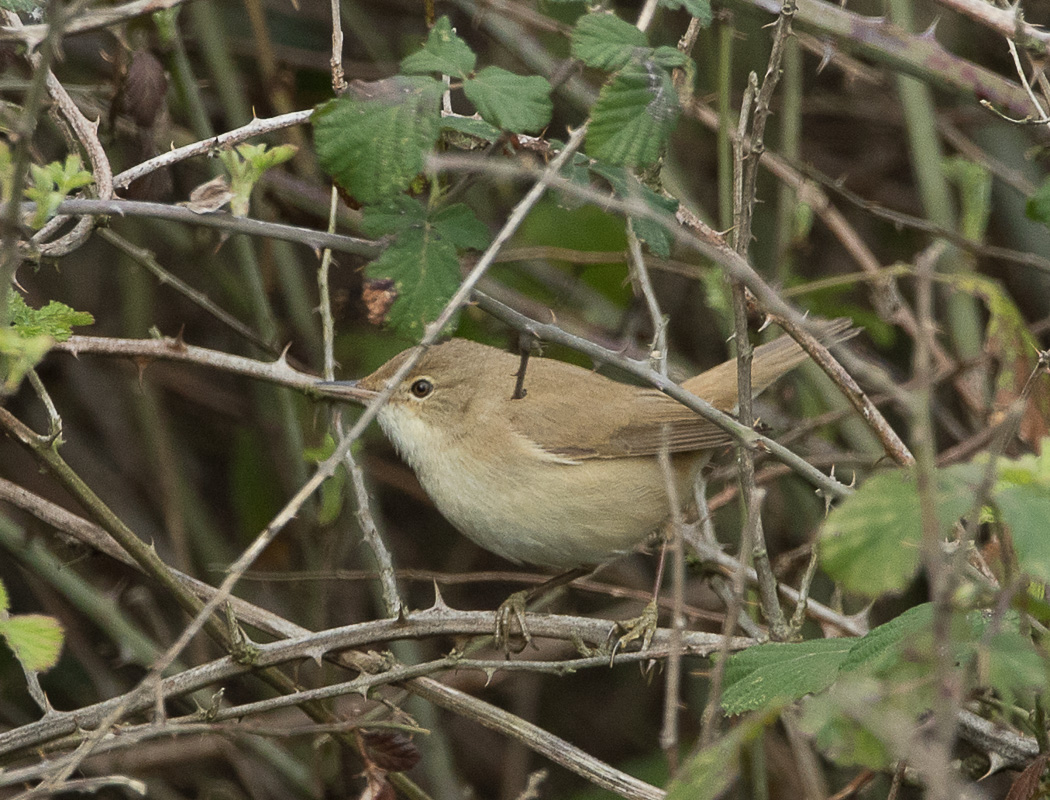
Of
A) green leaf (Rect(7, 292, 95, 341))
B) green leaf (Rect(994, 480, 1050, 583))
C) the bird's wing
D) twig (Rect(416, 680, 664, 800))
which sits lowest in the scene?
twig (Rect(416, 680, 664, 800))

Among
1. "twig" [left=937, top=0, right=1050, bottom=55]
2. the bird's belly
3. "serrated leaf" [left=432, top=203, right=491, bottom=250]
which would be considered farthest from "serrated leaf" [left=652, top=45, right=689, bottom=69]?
the bird's belly

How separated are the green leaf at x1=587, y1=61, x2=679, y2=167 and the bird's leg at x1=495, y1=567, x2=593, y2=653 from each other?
1241 mm

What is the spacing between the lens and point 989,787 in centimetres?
330

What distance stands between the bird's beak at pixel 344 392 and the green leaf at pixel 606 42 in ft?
3.82

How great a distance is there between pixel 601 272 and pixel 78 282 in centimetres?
225

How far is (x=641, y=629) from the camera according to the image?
9.48 feet

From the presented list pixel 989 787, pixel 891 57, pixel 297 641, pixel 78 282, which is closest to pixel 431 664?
pixel 297 641

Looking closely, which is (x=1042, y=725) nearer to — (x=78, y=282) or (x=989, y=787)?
(x=989, y=787)

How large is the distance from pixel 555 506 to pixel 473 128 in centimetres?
123

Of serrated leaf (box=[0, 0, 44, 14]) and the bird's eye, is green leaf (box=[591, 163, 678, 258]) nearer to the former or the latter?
serrated leaf (box=[0, 0, 44, 14])

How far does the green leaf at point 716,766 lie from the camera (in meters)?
1.31

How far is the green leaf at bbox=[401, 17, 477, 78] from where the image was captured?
196 centimetres

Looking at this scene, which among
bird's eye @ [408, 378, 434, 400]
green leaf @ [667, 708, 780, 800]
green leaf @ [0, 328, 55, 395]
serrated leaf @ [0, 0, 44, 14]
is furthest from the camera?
bird's eye @ [408, 378, 434, 400]

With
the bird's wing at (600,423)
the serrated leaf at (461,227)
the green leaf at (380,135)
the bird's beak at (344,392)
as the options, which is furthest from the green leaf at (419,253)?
the bird's wing at (600,423)
